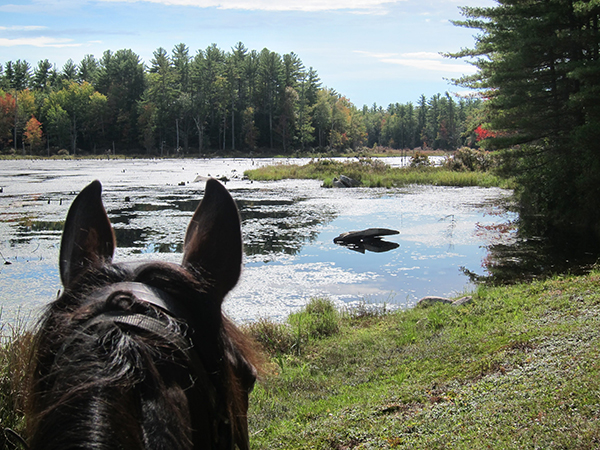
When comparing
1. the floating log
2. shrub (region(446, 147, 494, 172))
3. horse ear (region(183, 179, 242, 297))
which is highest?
shrub (region(446, 147, 494, 172))

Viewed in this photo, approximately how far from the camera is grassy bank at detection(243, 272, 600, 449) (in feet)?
11.6

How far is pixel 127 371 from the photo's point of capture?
2.90 ft

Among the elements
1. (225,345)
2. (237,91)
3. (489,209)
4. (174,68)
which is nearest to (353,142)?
(237,91)

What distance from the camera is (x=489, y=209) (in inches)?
797

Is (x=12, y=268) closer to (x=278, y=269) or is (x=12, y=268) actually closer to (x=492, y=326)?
(x=278, y=269)

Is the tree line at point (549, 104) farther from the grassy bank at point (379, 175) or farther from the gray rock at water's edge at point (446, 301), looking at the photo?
the grassy bank at point (379, 175)

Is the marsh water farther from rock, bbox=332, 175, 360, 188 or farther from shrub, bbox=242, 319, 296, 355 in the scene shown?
rock, bbox=332, 175, 360, 188

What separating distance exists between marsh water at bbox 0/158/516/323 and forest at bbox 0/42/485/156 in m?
60.1

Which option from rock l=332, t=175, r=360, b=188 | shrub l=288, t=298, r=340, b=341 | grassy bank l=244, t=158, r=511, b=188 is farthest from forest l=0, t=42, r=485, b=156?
shrub l=288, t=298, r=340, b=341

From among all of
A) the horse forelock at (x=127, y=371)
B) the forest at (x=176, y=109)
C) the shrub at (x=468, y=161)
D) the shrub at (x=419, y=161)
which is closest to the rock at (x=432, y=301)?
the horse forelock at (x=127, y=371)

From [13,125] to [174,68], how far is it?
30113mm

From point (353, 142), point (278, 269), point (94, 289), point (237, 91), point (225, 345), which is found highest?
point (237, 91)

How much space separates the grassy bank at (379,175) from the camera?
1176 inches

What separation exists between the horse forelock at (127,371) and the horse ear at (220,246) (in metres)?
0.08
